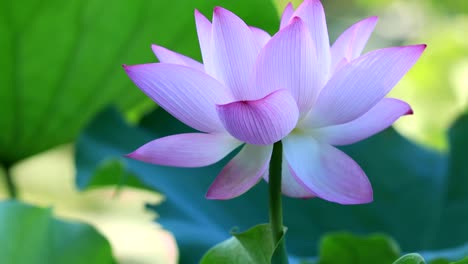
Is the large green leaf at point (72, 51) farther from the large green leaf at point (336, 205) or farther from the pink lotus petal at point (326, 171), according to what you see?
the pink lotus petal at point (326, 171)

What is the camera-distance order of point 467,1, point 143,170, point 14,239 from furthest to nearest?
point 467,1, point 143,170, point 14,239

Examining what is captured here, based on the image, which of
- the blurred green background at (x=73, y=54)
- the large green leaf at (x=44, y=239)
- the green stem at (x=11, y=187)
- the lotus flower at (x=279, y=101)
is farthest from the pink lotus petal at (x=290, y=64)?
the green stem at (x=11, y=187)

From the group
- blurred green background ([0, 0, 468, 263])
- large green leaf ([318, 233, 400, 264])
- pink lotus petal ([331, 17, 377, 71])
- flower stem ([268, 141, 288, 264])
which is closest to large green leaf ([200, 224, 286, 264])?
flower stem ([268, 141, 288, 264])

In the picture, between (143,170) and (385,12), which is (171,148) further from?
(385,12)

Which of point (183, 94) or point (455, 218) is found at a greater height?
point (183, 94)

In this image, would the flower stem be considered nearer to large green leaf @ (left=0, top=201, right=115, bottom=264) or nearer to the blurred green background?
large green leaf @ (left=0, top=201, right=115, bottom=264)

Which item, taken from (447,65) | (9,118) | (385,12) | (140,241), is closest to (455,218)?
(9,118)

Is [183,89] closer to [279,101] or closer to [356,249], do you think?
[279,101]
